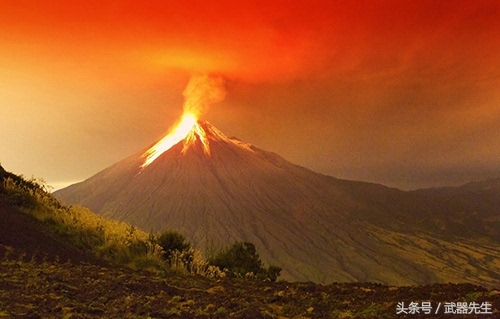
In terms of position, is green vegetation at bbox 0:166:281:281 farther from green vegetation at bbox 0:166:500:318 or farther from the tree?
green vegetation at bbox 0:166:500:318

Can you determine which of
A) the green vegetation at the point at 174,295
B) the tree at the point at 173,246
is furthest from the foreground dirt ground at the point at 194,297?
the tree at the point at 173,246

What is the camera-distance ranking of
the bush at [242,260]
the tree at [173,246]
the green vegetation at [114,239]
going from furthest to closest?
the bush at [242,260] < the tree at [173,246] < the green vegetation at [114,239]

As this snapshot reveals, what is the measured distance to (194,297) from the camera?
8836mm

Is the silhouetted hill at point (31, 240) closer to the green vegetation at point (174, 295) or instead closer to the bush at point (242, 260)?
the green vegetation at point (174, 295)

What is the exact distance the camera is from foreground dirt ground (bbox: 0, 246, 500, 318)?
7.46 m

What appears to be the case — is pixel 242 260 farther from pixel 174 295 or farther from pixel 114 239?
pixel 174 295

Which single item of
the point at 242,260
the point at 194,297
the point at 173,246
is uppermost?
the point at 173,246

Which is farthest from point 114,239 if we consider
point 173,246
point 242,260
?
point 242,260

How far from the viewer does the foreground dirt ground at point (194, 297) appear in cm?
746

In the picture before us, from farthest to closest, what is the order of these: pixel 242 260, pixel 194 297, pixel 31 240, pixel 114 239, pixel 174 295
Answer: pixel 242 260
pixel 114 239
pixel 31 240
pixel 174 295
pixel 194 297

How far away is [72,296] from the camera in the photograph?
8578mm

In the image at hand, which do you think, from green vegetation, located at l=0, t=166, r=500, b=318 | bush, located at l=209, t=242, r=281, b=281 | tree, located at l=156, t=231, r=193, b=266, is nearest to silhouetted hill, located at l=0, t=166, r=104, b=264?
green vegetation, located at l=0, t=166, r=500, b=318

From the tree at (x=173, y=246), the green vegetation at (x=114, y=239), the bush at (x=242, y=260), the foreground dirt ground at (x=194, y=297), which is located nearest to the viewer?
the foreground dirt ground at (x=194, y=297)

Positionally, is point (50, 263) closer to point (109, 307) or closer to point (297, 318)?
point (109, 307)
